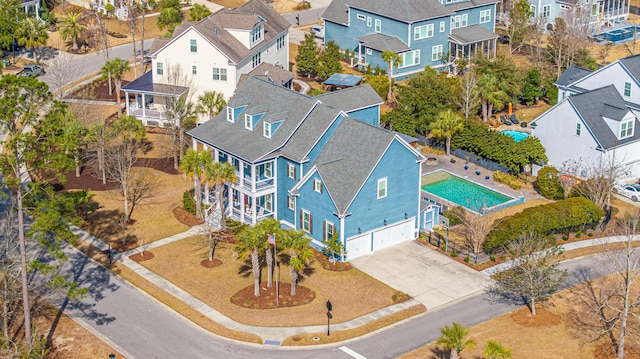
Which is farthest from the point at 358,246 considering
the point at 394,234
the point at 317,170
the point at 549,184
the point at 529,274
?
the point at 549,184

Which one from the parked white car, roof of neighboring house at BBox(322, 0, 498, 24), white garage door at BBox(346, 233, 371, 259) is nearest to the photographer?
white garage door at BBox(346, 233, 371, 259)

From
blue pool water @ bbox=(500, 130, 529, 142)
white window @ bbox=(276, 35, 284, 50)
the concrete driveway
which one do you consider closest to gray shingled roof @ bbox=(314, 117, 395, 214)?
the concrete driveway

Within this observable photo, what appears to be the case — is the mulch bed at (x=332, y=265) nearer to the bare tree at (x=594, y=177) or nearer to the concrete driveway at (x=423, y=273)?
the concrete driveway at (x=423, y=273)

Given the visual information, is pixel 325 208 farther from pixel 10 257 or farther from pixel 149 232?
pixel 10 257

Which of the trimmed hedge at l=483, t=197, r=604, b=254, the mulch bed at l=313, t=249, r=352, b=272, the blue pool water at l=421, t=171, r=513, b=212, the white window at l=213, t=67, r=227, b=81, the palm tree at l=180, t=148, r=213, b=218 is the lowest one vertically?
the blue pool water at l=421, t=171, r=513, b=212

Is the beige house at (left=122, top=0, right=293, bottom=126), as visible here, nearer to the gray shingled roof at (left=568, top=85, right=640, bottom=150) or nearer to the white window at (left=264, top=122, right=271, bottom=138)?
the white window at (left=264, top=122, right=271, bottom=138)

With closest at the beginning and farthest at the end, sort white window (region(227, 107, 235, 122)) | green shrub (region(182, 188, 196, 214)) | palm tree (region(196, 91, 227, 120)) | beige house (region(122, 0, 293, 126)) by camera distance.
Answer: green shrub (region(182, 188, 196, 214))
white window (region(227, 107, 235, 122))
palm tree (region(196, 91, 227, 120))
beige house (region(122, 0, 293, 126))
